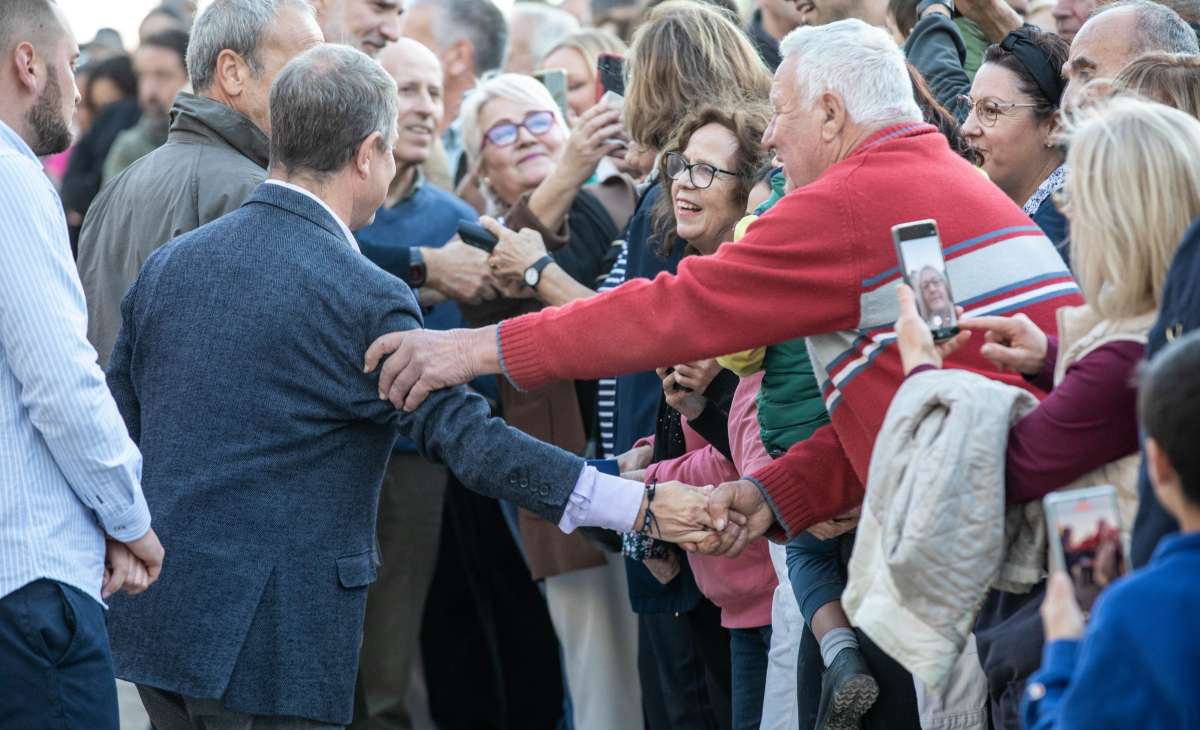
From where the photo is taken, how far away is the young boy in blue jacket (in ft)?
6.84

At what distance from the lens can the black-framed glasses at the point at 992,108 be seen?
183 inches

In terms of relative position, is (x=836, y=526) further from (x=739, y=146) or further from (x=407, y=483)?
(x=407, y=483)

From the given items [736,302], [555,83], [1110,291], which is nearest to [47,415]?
[736,302]

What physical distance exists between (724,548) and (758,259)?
91cm

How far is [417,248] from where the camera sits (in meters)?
5.78

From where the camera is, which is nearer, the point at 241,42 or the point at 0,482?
the point at 0,482

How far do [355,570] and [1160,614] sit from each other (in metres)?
2.10

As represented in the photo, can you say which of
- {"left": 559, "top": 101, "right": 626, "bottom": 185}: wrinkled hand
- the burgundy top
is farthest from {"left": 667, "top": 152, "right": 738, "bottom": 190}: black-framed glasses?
the burgundy top

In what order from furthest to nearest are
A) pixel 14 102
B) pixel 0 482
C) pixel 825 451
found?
pixel 825 451, pixel 14 102, pixel 0 482

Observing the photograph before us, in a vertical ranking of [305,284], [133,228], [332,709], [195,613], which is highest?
[305,284]

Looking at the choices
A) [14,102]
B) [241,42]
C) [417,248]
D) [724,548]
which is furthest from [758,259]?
[417,248]

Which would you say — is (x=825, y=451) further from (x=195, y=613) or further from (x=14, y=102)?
(x=14, y=102)

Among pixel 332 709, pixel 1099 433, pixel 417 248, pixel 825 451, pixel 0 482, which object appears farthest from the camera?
pixel 417 248

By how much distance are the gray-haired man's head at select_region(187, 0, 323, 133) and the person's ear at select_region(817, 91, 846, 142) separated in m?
1.80
